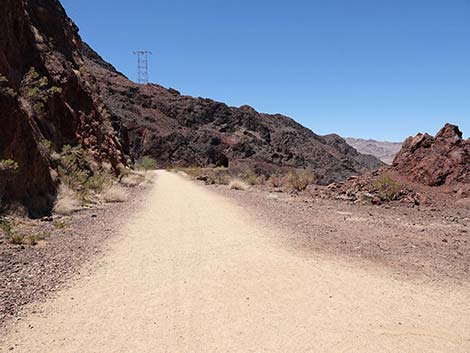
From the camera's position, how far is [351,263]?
7324 mm

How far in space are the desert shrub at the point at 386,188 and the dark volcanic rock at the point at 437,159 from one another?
5.71 ft

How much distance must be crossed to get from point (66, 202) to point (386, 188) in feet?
37.8

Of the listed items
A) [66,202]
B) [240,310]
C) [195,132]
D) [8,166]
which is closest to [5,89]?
[8,166]

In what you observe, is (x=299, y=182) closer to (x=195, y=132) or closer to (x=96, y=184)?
(x=96, y=184)

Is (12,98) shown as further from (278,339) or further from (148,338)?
(278,339)

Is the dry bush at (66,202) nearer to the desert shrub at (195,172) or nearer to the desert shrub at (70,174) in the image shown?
the desert shrub at (70,174)

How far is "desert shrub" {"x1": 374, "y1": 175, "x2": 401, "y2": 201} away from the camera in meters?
16.3

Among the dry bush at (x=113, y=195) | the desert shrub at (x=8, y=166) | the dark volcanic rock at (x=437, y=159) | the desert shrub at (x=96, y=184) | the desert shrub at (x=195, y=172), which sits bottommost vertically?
the desert shrub at (x=195, y=172)

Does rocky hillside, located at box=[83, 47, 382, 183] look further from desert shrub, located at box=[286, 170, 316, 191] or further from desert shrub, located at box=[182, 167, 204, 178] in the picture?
desert shrub, located at box=[286, 170, 316, 191]

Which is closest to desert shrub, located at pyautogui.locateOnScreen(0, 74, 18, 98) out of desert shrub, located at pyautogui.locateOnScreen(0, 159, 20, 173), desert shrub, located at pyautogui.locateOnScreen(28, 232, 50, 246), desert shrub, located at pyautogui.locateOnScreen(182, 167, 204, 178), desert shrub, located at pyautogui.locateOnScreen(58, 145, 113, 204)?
desert shrub, located at pyautogui.locateOnScreen(0, 159, 20, 173)

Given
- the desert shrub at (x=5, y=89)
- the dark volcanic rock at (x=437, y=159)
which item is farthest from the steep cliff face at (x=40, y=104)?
the dark volcanic rock at (x=437, y=159)

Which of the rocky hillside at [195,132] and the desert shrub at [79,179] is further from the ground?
the rocky hillside at [195,132]

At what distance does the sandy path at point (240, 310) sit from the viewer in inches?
169

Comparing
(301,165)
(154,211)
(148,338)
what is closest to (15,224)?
(154,211)
